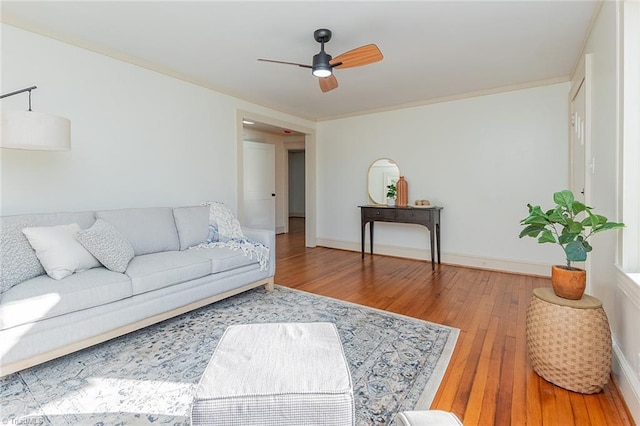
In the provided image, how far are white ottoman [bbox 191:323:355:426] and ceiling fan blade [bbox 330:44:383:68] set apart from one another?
2073 mm

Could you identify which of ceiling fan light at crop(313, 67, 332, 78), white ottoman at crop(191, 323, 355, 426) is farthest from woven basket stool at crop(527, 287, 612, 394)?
ceiling fan light at crop(313, 67, 332, 78)

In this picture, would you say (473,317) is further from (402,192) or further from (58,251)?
(58,251)

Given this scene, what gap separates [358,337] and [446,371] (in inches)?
24.7

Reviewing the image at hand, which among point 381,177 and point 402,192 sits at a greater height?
point 381,177

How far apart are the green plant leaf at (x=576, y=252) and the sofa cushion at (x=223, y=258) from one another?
2442 millimetres

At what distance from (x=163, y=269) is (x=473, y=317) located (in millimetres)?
2520

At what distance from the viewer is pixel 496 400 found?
1.59 metres

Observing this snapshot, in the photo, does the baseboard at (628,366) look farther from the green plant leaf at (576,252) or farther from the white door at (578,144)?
the white door at (578,144)

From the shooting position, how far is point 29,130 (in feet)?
6.39

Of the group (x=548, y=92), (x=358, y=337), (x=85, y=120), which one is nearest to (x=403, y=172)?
(x=548, y=92)

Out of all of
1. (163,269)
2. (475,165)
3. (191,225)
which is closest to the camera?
(163,269)

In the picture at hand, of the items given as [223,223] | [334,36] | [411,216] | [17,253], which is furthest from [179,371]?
[411,216]

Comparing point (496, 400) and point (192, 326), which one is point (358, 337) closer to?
point (496, 400)

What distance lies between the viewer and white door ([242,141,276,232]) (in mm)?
6285
